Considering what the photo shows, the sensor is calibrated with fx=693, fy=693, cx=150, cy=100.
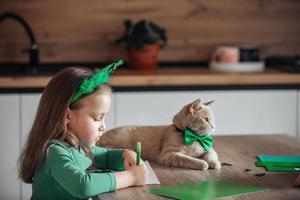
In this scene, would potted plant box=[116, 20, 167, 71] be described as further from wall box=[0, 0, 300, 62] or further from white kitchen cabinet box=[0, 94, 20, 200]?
white kitchen cabinet box=[0, 94, 20, 200]

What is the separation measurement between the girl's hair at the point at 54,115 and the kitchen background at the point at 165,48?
1.62m

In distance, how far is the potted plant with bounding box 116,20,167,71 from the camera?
13.0ft

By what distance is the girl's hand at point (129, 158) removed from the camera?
2.05 m

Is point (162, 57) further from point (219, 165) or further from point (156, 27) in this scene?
point (219, 165)

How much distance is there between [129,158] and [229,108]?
6.10ft

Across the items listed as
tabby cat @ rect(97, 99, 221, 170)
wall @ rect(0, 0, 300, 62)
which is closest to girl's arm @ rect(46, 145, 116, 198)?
tabby cat @ rect(97, 99, 221, 170)

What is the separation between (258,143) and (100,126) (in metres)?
0.74

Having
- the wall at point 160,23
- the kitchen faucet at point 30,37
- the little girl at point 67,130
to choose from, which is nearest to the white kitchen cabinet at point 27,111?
the kitchen faucet at point 30,37

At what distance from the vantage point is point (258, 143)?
8.17 feet

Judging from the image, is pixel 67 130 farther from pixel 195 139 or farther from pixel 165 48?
pixel 165 48

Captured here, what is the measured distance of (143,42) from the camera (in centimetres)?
397

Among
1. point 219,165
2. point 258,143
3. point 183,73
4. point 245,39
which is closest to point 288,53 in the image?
point 245,39

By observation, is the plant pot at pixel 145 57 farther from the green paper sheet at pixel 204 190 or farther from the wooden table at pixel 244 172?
the green paper sheet at pixel 204 190

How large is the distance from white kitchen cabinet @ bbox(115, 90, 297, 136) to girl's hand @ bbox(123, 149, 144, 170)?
162cm
